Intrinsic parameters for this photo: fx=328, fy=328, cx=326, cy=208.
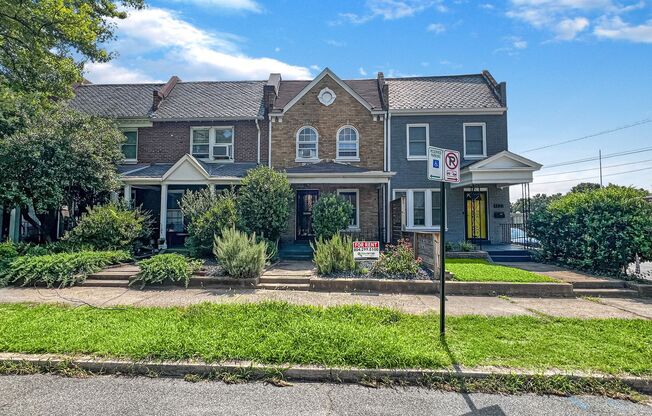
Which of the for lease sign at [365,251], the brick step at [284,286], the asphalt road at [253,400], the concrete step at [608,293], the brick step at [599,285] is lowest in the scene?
the asphalt road at [253,400]

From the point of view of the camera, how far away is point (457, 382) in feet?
12.2

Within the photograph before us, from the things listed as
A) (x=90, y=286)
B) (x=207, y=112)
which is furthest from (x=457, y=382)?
(x=207, y=112)

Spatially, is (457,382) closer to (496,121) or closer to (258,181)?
(258,181)

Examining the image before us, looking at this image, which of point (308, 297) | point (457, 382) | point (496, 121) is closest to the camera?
point (457, 382)

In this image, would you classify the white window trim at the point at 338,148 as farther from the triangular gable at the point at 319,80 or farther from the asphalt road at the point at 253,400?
the asphalt road at the point at 253,400

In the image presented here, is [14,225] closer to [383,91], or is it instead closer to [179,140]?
[179,140]

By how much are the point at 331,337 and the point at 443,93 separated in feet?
50.8

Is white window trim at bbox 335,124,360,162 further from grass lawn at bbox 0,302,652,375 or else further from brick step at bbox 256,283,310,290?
grass lawn at bbox 0,302,652,375

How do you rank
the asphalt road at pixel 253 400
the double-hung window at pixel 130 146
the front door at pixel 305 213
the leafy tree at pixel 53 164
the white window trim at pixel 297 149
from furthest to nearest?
the double-hung window at pixel 130 146 → the white window trim at pixel 297 149 → the front door at pixel 305 213 → the leafy tree at pixel 53 164 → the asphalt road at pixel 253 400

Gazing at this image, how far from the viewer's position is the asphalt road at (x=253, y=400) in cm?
321

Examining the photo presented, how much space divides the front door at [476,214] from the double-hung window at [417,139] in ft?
9.66

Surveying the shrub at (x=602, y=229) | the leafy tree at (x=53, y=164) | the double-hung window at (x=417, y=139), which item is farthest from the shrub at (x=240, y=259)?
the shrub at (x=602, y=229)

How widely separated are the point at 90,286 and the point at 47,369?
5.28 metres

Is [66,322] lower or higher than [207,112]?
lower
